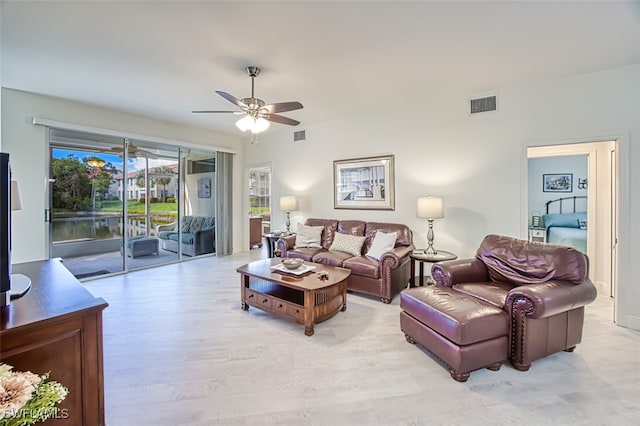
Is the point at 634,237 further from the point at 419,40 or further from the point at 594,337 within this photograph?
the point at 419,40

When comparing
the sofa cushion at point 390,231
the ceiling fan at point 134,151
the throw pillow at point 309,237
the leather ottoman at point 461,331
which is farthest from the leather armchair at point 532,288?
the ceiling fan at point 134,151

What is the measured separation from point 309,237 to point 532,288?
330 centimetres

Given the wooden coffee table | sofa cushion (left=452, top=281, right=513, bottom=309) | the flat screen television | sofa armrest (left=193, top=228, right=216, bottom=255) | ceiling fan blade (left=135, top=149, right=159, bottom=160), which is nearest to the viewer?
the flat screen television

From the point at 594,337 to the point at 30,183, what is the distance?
694 cm

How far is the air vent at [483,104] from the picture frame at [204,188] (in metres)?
5.32

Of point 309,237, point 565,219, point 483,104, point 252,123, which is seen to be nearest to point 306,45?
point 252,123

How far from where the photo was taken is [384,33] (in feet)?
8.29

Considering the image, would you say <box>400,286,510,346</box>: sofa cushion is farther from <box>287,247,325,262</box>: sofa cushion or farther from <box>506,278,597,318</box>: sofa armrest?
<box>287,247,325,262</box>: sofa cushion

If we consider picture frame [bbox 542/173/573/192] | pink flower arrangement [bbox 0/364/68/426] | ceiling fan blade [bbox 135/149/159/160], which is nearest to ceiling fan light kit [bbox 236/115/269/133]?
pink flower arrangement [bbox 0/364/68/426]

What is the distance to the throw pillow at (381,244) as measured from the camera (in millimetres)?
4070

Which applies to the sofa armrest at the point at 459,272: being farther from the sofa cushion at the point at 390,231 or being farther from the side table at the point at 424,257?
the sofa cushion at the point at 390,231

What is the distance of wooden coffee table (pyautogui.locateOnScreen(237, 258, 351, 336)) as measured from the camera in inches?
114

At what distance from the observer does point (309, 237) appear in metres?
5.02

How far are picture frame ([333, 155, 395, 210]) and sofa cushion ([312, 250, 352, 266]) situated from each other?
1.11 meters
